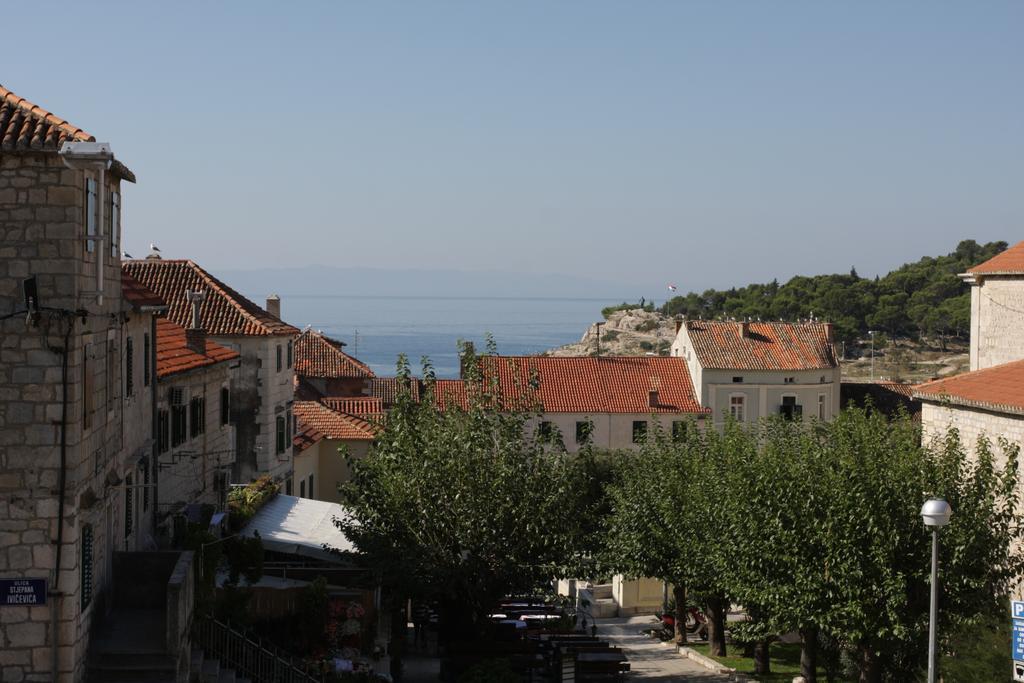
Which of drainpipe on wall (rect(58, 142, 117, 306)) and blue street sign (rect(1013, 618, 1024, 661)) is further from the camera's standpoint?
blue street sign (rect(1013, 618, 1024, 661))

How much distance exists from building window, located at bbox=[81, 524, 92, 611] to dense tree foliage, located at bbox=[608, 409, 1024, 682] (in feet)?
46.9

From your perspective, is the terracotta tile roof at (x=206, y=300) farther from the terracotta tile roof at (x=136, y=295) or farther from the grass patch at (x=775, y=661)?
the grass patch at (x=775, y=661)

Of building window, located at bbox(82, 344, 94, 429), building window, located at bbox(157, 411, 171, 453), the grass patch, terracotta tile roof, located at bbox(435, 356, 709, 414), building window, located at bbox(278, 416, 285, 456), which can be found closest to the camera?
building window, located at bbox(82, 344, 94, 429)

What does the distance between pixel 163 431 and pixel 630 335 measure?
136 metres

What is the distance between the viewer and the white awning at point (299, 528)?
30531 mm

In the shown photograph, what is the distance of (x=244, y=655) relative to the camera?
23.6 metres

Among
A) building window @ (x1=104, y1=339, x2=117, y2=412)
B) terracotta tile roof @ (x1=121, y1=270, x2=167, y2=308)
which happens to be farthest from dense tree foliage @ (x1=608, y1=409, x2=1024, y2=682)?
building window @ (x1=104, y1=339, x2=117, y2=412)

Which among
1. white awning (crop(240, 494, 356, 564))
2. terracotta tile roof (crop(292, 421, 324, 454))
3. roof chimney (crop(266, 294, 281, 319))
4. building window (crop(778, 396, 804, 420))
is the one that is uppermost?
roof chimney (crop(266, 294, 281, 319))

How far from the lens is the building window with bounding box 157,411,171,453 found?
27.1 meters

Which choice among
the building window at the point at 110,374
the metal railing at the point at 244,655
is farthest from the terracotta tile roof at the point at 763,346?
the building window at the point at 110,374

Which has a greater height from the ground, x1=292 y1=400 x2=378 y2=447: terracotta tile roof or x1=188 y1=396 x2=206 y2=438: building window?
x1=188 y1=396 x2=206 y2=438: building window

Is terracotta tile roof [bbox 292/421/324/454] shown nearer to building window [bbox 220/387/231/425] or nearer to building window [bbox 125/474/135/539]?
building window [bbox 220/387/231/425]

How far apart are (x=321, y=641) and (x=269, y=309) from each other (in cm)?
2960

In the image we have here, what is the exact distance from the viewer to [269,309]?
5469 centimetres
